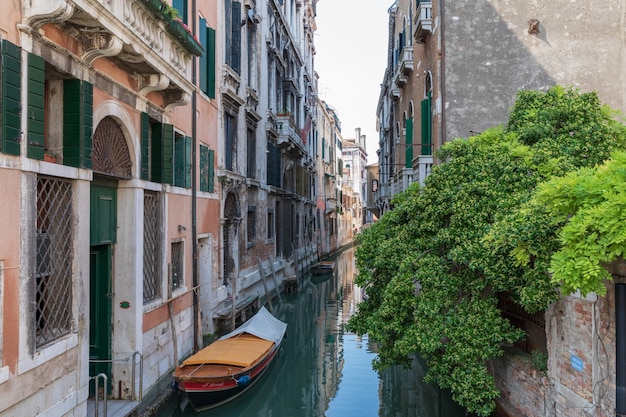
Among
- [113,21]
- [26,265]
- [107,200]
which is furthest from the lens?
[107,200]

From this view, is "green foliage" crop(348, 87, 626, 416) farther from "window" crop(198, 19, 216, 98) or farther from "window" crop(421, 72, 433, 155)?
"window" crop(198, 19, 216, 98)

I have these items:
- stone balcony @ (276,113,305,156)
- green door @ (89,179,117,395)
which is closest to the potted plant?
green door @ (89,179,117,395)

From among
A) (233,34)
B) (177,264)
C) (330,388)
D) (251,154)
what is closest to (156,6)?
(177,264)

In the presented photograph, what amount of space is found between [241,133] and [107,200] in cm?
827

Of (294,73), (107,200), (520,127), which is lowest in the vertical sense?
(107,200)

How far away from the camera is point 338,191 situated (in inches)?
1919

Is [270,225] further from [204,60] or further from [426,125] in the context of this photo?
[204,60]

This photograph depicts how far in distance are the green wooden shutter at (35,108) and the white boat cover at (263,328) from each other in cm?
631

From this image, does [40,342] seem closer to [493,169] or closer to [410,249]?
[410,249]

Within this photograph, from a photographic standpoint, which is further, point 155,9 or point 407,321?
point 407,321

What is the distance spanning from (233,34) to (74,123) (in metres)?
9.21

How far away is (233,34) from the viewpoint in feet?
46.7

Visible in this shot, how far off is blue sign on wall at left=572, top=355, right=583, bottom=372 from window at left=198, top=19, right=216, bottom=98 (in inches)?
350

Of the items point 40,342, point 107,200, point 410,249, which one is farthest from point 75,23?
point 410,249
